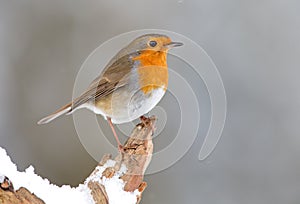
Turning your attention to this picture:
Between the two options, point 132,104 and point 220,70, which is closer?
point 132,104

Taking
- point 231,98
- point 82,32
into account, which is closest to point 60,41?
point 82,32

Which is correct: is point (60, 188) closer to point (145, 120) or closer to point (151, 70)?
point (145, 120)

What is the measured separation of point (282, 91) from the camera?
398 centimetres

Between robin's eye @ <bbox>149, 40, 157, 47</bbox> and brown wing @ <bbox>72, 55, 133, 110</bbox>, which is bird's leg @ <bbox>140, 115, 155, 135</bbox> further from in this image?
robin's eye @ <bbox>149, 40, 157, 47</bbox>

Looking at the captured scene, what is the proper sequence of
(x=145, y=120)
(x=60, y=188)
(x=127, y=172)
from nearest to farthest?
(x=60, y=188), (x=127, y=172), (x=145, y=120)

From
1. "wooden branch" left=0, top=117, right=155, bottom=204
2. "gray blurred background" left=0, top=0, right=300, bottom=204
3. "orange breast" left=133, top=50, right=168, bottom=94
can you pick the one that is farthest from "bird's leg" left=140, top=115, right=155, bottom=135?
"gray blurred background" left=0, top=0, right=300, bottom=204

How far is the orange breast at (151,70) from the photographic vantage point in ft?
6.61

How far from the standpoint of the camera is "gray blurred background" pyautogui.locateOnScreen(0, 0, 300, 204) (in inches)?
148

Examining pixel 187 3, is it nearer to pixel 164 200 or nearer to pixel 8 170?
pixel 164 200

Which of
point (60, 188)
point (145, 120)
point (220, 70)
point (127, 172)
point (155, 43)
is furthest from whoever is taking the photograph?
point (220, 70)

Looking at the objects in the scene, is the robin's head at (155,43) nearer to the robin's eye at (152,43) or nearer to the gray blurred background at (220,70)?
the robin's eye at (152,43)

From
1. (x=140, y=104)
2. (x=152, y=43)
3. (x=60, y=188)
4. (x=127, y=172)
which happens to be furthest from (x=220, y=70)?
(x=60, y=188)

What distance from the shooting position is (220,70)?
3.94 m

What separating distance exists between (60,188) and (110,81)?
0.81 meters
